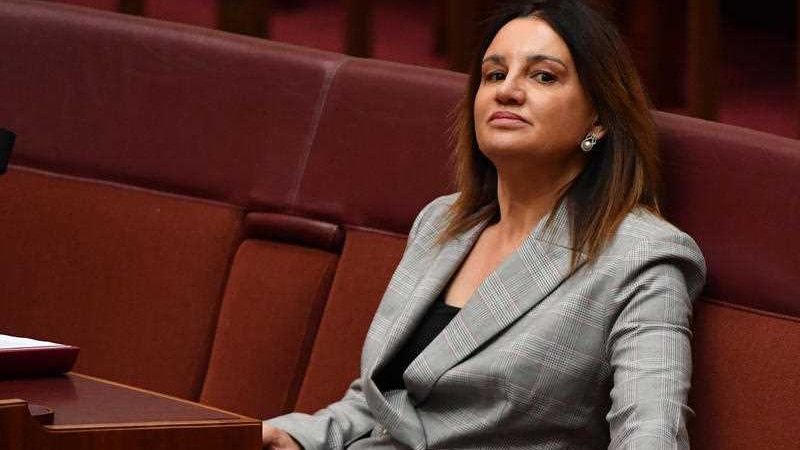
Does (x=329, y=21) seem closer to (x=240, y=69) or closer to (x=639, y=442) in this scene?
(x=240, y=69)

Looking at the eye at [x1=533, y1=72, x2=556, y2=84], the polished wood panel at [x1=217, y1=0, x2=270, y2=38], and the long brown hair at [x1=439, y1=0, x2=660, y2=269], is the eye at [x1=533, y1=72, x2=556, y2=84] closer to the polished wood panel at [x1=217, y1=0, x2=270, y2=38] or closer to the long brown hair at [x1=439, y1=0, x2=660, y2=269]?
the long brown hair at [x1=439, y1=0, x2=660, y2=269]

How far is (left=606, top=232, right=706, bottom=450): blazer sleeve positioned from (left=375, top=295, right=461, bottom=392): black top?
133mm

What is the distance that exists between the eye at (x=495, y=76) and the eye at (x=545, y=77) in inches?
1.4

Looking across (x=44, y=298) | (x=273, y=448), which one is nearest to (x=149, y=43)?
(x=44, y=298)

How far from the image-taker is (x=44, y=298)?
3.94 feet

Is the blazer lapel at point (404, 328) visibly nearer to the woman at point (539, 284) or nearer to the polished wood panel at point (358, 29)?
the woman at point (539, 284)

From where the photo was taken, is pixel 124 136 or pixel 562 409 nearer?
pixel 562 409

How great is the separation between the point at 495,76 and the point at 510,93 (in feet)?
0.14

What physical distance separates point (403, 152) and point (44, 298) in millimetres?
355

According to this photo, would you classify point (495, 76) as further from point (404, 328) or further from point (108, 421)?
point (108, 421)

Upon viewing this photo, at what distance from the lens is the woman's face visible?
3.13ft

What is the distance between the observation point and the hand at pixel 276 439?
0.95 metres

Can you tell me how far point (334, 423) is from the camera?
1.00 metres

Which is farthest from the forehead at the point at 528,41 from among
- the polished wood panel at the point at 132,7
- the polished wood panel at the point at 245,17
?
the polished wood panel at the point at 132,7
